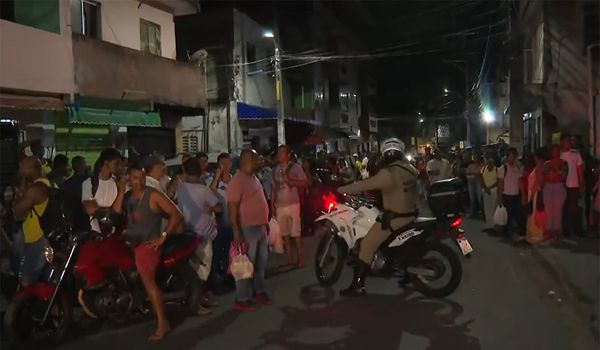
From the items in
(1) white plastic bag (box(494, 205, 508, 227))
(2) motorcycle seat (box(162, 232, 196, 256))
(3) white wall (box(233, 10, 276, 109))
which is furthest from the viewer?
(3) white wall (box(233, 10, 276, 109))

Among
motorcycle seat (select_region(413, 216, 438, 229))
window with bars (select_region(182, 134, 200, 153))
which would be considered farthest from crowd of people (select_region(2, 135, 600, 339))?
window with bars (select_region(182, 134, 200, 153))

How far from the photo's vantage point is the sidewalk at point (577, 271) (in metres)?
6.39

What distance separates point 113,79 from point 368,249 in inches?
416

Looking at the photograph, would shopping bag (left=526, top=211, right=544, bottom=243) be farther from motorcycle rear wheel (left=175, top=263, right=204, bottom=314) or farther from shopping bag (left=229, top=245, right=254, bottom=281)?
motorcycle rear wheel (left=175, top=263, right=204, bottom=314)

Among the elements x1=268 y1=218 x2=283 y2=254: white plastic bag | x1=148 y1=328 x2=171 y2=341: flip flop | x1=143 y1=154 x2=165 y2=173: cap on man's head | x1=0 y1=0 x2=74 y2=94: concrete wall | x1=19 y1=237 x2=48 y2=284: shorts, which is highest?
x1=0 y1=0 x2=74 y2=94: concrete wall

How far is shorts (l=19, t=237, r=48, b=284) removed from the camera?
5777 mm

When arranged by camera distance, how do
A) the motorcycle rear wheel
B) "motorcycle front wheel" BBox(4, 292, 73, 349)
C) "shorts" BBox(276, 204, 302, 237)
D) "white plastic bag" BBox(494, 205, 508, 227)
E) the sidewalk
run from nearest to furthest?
"motorcycle front wheel" BBox(4, 292, 73, 349)
the motorcycle rear wheel
the sidewalk
"shorts" BBox(276, 204, 302, 237)
"white plastic bag" BBox(494, 205, 508, 227)

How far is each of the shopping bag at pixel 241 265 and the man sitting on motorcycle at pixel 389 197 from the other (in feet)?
4.24

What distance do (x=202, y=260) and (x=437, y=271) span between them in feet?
8.98

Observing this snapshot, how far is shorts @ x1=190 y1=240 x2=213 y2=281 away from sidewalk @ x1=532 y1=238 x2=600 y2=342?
399 centimetres

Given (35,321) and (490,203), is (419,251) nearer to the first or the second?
(35,321)

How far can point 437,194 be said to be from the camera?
7.26 meters

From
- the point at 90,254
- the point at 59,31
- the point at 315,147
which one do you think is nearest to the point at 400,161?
the point at 90,254

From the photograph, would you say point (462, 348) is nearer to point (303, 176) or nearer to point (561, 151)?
point (303, 176)
